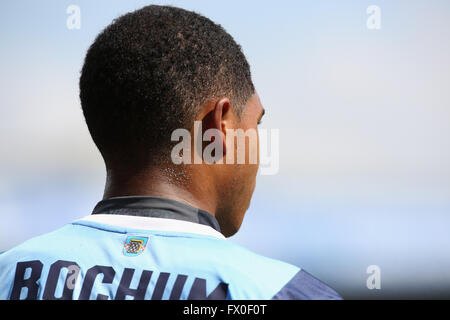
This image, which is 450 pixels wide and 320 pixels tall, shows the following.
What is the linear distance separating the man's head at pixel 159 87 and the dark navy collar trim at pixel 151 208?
12cm

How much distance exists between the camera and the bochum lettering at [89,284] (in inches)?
66.6

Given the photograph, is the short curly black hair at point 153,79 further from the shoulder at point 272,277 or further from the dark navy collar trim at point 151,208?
the shoulder at point 272,277

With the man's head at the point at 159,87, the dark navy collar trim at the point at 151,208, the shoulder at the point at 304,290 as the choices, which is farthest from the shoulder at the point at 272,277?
the man's head at the point at 159,87

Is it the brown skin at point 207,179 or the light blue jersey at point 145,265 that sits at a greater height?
the brown skin at point 207,179

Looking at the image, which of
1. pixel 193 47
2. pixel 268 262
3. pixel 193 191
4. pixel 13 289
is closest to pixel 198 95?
pixel 193 47

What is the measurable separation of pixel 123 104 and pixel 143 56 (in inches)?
7.1

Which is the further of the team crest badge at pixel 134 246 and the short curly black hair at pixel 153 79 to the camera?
the short curly black hair at pixel 153 79

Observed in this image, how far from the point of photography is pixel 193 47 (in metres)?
2.05

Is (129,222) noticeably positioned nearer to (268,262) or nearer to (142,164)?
(142,164)

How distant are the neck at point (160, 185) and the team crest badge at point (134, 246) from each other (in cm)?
17

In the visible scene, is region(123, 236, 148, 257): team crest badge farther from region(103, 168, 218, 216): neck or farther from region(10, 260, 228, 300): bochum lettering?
region(103, 168, 218, 216): neck

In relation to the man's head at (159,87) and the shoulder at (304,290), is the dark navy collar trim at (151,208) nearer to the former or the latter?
the man's head at (159,87)

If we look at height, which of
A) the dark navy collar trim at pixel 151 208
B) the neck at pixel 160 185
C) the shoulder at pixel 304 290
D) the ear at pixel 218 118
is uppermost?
the ear at pixel 218 118

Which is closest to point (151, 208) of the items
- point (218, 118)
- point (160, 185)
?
point (160, 185)
